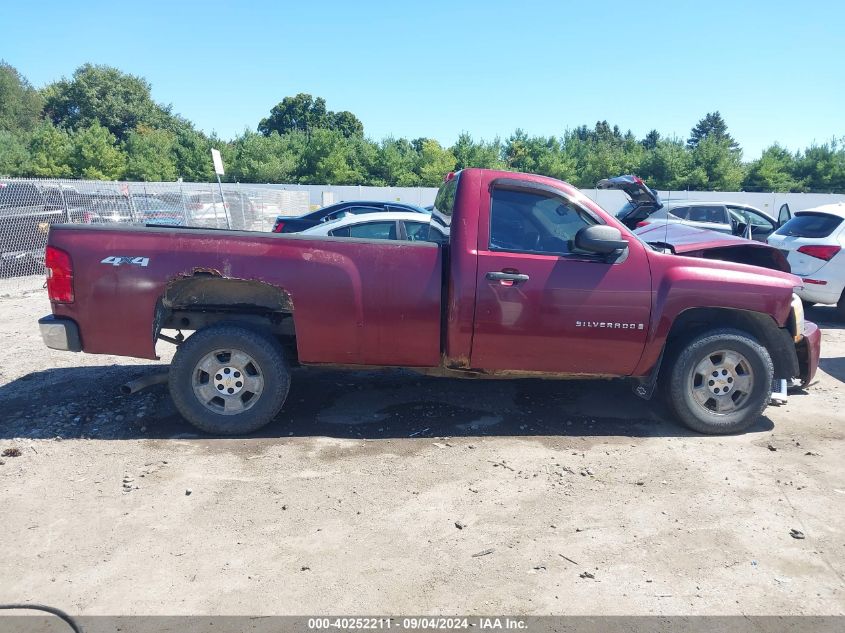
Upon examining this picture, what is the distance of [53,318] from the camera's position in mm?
4730

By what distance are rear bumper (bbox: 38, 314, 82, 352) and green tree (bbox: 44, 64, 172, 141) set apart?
6485 cm

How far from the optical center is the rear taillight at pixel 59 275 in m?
4.62

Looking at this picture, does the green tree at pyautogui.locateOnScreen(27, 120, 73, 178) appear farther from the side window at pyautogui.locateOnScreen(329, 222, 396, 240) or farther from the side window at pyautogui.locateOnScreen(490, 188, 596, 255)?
the side window at pyautogui.locateOnScreen(490, 188, 596, 255)

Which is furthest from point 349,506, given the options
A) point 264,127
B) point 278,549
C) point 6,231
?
point 264,127

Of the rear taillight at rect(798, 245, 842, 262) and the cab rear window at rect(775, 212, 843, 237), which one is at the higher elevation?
the cab rear window at rect(775, 212, 843, 237)

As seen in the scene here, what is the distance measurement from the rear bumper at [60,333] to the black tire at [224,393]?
0.74 m

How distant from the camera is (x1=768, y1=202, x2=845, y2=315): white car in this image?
8914 mm

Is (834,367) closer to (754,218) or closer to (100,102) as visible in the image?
(754,218)

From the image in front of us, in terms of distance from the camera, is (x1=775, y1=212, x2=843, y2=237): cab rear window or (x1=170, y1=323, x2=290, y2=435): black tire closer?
(x1=170, y1=323, x2=290, y2=435): black tire

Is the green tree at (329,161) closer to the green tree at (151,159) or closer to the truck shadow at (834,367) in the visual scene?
the green tree at (151,159)

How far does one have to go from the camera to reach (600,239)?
457 centimetres

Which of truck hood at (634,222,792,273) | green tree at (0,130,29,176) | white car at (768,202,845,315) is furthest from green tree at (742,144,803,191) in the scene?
green tree at (0,130,29,176)

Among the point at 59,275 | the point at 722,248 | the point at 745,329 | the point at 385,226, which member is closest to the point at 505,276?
the point at 745,329

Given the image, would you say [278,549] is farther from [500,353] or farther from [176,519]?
[500,353]
